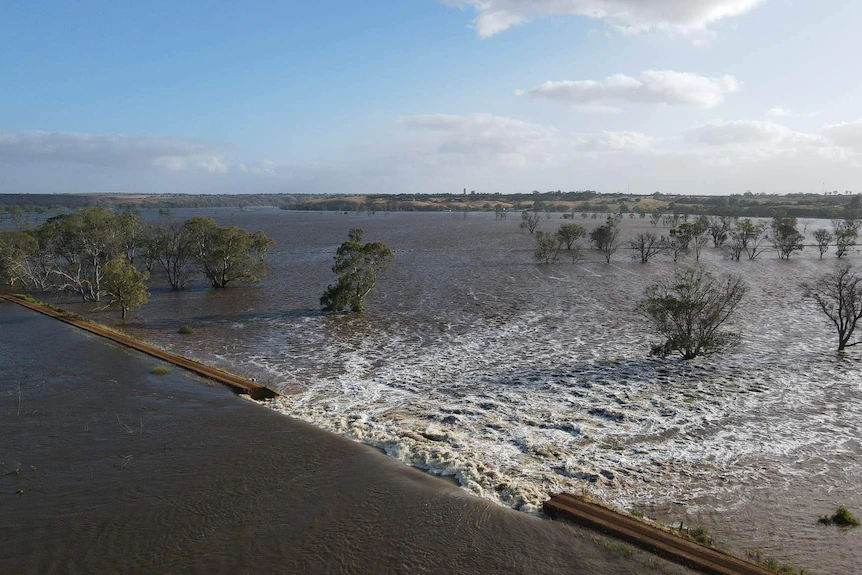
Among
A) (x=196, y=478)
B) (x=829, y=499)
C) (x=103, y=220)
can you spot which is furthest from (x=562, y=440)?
(x=103, y=220)

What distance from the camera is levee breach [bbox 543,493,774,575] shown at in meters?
10.8

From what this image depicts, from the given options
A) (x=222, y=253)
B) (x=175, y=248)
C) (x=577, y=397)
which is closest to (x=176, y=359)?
(x=577, y=397)

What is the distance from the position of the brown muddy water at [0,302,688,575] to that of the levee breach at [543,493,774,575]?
1.07 feet

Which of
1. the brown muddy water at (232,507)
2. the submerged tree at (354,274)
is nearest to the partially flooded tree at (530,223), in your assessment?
the submerged tree at (354,274)

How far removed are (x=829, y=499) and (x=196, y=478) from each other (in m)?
17.2

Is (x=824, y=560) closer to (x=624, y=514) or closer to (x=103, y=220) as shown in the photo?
(x=624, y=514)

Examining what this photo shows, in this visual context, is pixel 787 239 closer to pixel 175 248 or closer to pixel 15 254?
pixel 175 248

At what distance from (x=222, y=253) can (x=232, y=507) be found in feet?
127

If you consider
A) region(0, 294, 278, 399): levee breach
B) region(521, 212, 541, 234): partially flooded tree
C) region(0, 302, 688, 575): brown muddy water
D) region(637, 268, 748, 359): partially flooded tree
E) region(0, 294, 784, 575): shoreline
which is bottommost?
region(0, 302, 688, 575): brown muddy water

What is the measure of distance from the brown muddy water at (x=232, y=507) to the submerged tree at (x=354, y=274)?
720 inches

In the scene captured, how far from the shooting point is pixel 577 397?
69.1 feet

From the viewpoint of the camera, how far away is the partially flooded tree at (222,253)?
1902 inches

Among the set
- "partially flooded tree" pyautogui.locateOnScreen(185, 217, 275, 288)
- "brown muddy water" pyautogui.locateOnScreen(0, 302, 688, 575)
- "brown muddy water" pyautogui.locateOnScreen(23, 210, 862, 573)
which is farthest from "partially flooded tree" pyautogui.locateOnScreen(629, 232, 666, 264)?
"brown muddy water" pyautogui.locateOnScreen(0, 302, 688, 575)

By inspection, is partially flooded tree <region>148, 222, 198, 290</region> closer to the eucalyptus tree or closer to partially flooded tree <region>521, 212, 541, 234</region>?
the eucalyptus tree
